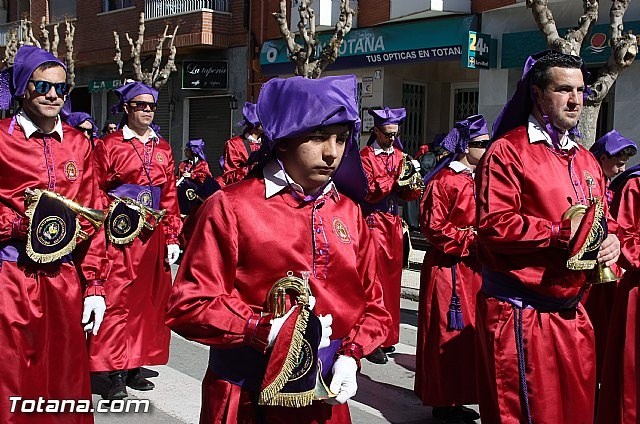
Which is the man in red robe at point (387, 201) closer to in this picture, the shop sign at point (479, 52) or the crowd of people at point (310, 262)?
the crowd of people at point (310, 262)

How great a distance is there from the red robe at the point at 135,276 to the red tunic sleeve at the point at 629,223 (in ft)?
11.5

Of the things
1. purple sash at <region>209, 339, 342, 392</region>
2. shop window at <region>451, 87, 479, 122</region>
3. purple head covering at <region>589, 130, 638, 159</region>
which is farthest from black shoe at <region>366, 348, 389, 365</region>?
shop window at <region>451, 87, 479, 122</region>

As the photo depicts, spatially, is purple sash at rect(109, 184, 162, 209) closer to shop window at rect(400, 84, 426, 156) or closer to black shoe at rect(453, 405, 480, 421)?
black shoe at rect(453, 405, 480, 421)

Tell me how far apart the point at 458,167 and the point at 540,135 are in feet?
6.37

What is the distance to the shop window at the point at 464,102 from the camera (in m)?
18.9

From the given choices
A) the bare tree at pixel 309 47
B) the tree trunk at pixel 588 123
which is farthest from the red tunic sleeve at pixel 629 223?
the bare tree at pixel 309 47

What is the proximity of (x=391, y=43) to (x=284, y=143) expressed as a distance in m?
16.2

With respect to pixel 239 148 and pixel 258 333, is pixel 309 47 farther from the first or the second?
pixel 258 333

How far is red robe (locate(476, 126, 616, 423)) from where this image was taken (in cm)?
406

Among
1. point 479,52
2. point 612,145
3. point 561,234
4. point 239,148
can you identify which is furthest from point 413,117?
point 561,234

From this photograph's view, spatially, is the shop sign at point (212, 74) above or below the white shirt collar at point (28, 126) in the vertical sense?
above

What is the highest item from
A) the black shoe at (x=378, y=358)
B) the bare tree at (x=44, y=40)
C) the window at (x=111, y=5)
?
the window at (x=111, y=5)

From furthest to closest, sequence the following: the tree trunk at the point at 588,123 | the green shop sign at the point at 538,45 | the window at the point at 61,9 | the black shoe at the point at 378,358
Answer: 1. the window at the point at 61,9
2. the green shop sign at the point at 538,45
3. the tree trunk at the point at 588,123
4. the black shoe at the point at 378,358

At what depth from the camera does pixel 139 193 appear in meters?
6.85
